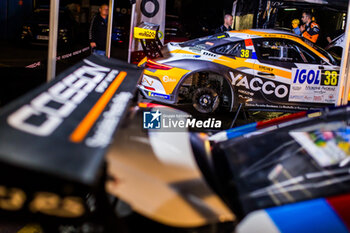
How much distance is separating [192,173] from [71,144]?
19.3 inches

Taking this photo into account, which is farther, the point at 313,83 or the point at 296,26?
the point at 296,26

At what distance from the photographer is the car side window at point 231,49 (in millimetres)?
6035

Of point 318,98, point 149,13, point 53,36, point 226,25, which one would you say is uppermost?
point 149,13

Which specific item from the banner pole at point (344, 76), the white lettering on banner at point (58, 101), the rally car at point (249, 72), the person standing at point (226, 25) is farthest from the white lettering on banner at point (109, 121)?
the person standing at point (226, 25)

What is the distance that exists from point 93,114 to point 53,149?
44 centimetres

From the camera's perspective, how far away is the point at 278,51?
6.15 meters

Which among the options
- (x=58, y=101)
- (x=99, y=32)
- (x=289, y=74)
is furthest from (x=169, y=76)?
(x=58, y=101)

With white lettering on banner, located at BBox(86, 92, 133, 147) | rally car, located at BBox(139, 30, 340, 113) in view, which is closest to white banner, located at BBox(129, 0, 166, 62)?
rally car, located at BBox(139, 30, 340, 113)

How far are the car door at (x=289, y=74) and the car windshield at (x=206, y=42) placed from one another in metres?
0.59

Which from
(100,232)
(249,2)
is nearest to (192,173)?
(100,232)

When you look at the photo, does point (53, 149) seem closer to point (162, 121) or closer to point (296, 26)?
Result: point (162, 121)

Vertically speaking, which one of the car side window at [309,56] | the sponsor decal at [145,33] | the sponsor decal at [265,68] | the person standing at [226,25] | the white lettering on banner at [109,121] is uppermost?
the person standing at [226,25]

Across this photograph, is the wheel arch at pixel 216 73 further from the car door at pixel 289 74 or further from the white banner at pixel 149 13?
the white banner at pixel 149 13

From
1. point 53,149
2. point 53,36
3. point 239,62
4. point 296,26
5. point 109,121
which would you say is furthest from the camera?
point 296,26
